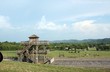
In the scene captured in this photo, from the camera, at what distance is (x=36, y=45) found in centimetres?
5150

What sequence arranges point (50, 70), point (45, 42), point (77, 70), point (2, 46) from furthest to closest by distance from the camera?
1. point (2, 46)
2. point (45, 42)
3. point (77, 70)
4. point (50, 70)

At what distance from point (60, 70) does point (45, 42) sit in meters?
24.8

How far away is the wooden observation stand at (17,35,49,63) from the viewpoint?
51.2 meters

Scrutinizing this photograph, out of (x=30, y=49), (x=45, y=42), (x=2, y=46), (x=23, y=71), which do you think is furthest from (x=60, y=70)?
(x=2, y=46)

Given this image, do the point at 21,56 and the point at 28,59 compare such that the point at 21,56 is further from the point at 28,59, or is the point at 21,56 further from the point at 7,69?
the point at 7,69

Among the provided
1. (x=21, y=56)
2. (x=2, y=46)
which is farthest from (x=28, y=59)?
(x=2, y=46)

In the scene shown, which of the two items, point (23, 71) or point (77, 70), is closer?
point (23, 71)

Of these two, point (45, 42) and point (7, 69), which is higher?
point (45, 42)

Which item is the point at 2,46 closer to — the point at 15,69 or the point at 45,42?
the point at 45,42

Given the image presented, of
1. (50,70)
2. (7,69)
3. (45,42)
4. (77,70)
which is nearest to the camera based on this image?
(7,69)

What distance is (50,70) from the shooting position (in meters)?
25.2

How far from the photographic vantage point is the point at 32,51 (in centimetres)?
5284

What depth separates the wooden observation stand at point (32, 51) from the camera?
51.2 m

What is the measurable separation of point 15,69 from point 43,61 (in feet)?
95.6
